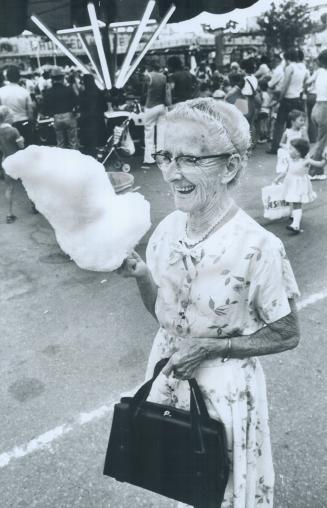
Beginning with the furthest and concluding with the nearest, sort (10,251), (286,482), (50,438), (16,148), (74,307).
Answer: (16,148) < (10,251) < (74,307) < (50,438) < (286,482)

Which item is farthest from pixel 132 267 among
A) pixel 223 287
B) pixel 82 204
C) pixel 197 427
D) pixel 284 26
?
pixel 284 26

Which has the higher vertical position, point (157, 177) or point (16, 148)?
point (16, 148)

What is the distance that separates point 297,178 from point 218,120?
508 cm

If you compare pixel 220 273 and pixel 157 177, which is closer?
pixel 220 273

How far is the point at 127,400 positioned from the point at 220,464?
1.35ft

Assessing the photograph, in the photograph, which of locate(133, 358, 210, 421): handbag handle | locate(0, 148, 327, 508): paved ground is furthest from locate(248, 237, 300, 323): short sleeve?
locate(0, 148, 327, 508): paved ground

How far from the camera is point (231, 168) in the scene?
1758mm

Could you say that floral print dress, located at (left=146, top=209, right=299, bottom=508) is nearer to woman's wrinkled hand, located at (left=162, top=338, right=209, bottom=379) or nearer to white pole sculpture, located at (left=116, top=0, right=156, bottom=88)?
woman's wrinkled hand, located at (left=162, top=338, right=209, bottom=379)

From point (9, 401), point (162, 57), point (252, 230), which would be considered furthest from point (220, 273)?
point (162, 57)

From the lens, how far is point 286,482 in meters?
2.83

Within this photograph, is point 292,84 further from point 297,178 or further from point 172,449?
point 172,449

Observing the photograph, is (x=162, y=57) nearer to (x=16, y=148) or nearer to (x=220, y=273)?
(x=16, y=148)

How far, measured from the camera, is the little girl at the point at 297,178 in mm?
6391

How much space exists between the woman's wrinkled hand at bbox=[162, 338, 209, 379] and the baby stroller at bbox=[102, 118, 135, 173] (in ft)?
26.3
